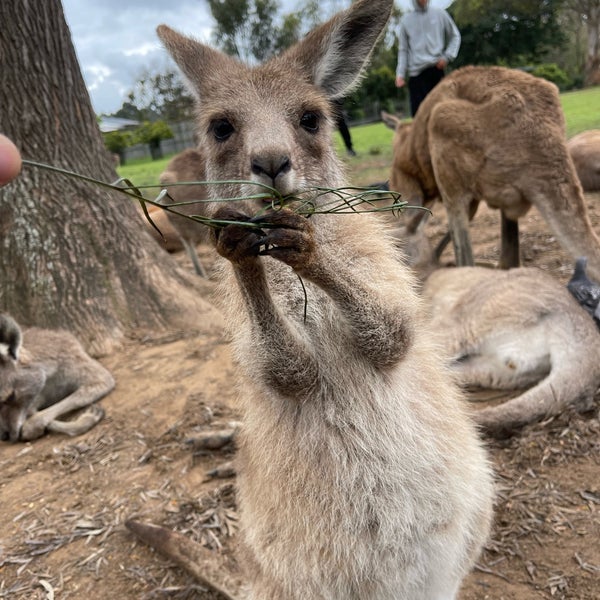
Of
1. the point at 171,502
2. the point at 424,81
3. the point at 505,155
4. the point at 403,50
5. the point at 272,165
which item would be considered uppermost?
the point at 403,50

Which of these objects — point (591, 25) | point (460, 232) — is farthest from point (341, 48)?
point (591, 25)

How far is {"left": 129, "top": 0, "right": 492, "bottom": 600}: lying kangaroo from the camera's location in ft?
5.44

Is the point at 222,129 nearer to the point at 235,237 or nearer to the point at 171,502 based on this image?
the point at 235,237

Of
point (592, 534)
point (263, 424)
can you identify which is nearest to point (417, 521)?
point (263, 424)

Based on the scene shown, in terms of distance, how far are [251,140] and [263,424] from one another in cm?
100

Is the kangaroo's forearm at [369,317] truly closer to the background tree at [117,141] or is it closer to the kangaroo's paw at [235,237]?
the kangaroo's paw at [235,237]

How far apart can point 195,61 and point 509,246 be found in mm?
4396

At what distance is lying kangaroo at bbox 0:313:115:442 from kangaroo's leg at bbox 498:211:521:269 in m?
4.23

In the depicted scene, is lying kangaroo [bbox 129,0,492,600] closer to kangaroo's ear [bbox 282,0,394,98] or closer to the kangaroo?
kangaroo's ear [bbox 282,0,394,98]

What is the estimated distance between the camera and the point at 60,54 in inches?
162

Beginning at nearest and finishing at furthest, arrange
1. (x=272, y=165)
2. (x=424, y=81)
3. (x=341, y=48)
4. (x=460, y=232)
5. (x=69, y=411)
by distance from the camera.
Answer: (x=272, y=165), (x=341, y=48), (x=69, y=411), (x=460, y=232), (x=424, y=81)

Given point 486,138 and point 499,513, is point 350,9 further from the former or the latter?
point 486,138

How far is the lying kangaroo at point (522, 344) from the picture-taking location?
9.68 ft

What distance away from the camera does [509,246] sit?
18.9 feet
